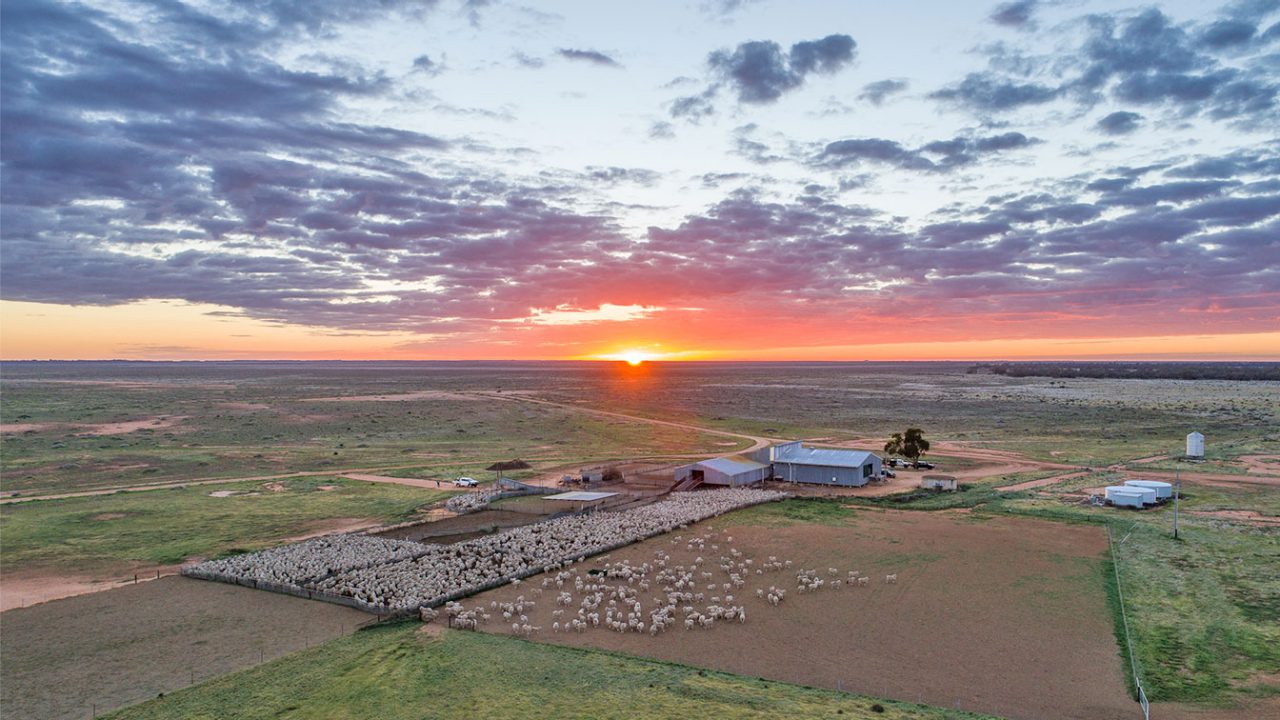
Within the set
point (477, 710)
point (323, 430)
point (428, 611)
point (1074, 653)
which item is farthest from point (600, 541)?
point (323, 430)

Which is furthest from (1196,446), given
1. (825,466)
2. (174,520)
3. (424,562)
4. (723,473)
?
(174,520)

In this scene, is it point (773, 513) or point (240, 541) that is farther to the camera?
point (773, 513)

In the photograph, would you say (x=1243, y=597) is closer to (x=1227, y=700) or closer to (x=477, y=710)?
(x=1227, y=700)

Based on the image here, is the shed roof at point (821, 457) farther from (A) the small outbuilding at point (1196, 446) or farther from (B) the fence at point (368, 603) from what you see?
(A) the small outbuilding at point (1196, 446)

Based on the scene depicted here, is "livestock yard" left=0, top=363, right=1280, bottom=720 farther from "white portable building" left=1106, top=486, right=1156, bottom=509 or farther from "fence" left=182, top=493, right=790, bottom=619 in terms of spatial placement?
"white portable building" left=1106, top=486, right=1156, bottom=509

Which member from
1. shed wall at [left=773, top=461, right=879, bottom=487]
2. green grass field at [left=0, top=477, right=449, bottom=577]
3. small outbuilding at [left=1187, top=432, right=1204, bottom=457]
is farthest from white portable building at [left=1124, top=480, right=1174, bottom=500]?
green grass field at [left=0, top=477, right=449, bottom=577]

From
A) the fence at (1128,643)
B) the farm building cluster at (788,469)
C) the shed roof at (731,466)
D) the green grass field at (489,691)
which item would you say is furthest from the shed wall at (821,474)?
the green grass field at (489,691)
